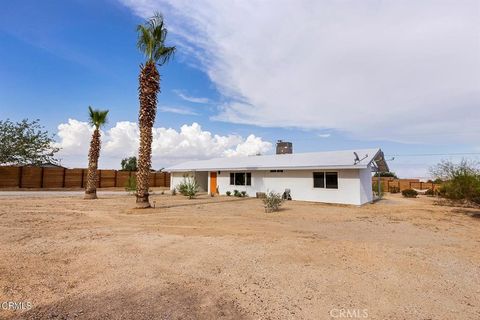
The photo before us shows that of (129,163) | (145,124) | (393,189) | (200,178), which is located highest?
(129,163)

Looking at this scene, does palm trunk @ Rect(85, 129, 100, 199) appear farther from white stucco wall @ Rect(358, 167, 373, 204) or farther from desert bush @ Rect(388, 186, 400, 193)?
desert bush @ Rect(388, 186, 400, 193)

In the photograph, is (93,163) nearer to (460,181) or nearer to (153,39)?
(153,39)

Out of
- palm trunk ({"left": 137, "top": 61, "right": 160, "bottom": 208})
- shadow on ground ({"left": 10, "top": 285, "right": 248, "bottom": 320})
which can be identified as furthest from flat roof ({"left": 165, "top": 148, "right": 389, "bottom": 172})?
shadow on ground ({"left": 10, "top": 285, "right": 248, "bottom": 320})

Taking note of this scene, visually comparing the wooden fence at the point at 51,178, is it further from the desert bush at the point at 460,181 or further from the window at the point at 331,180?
the desert bush at the point at 460,181

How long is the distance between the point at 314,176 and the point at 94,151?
1589cm

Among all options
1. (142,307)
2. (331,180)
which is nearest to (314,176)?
(331,180)

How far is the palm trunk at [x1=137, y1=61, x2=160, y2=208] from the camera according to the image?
46.1 ft

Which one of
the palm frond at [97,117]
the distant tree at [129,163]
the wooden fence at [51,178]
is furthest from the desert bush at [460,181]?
the distant tree at [129,163]

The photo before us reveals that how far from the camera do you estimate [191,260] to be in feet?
19.3

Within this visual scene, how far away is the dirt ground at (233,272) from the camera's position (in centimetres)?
388

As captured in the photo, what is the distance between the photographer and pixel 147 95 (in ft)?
46.3

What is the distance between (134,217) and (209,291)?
321 inches

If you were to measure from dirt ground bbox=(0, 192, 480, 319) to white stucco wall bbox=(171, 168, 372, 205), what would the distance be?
7332 mm

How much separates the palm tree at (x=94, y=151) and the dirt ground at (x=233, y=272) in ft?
33.9
